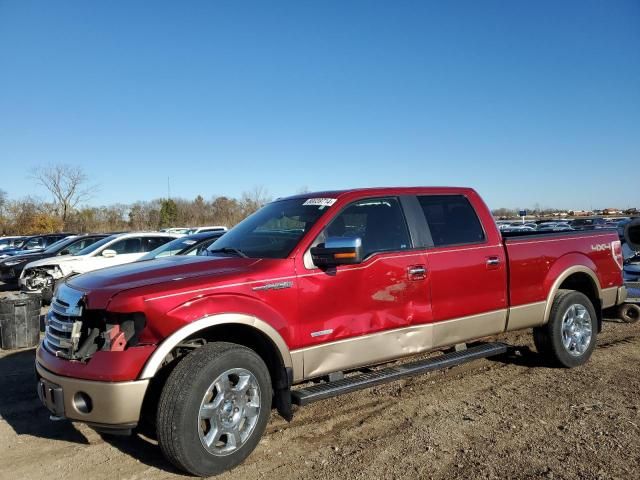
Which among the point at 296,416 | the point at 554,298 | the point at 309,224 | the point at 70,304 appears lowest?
the point at 296,416

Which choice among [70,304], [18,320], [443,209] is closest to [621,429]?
[443,209]

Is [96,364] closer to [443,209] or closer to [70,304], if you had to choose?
[70,304]

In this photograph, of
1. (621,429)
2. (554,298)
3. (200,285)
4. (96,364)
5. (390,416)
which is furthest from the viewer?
(554,298)

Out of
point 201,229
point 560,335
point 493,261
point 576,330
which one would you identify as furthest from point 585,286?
point 201,229

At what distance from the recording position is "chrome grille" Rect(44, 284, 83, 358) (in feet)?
11.0

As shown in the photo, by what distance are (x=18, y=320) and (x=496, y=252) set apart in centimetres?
667

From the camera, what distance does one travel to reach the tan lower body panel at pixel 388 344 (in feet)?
12.5

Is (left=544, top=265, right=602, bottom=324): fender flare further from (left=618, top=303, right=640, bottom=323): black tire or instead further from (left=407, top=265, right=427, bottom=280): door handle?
(left=618, top=303, right=640, bottom=323): black tire

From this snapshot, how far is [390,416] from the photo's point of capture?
4340 mm

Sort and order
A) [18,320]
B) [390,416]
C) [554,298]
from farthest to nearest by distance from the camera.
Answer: [18,320] → [554,298] → [390,416]

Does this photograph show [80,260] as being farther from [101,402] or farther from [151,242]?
[101,402]

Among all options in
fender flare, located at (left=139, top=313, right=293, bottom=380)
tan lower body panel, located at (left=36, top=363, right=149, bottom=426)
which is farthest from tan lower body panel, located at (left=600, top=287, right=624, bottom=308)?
tan lower body panel, located at (left=36, top=363, right=149, bottom=426)

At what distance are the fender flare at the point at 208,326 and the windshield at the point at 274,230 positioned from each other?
1.95ft

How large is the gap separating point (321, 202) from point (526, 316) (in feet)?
8.08
